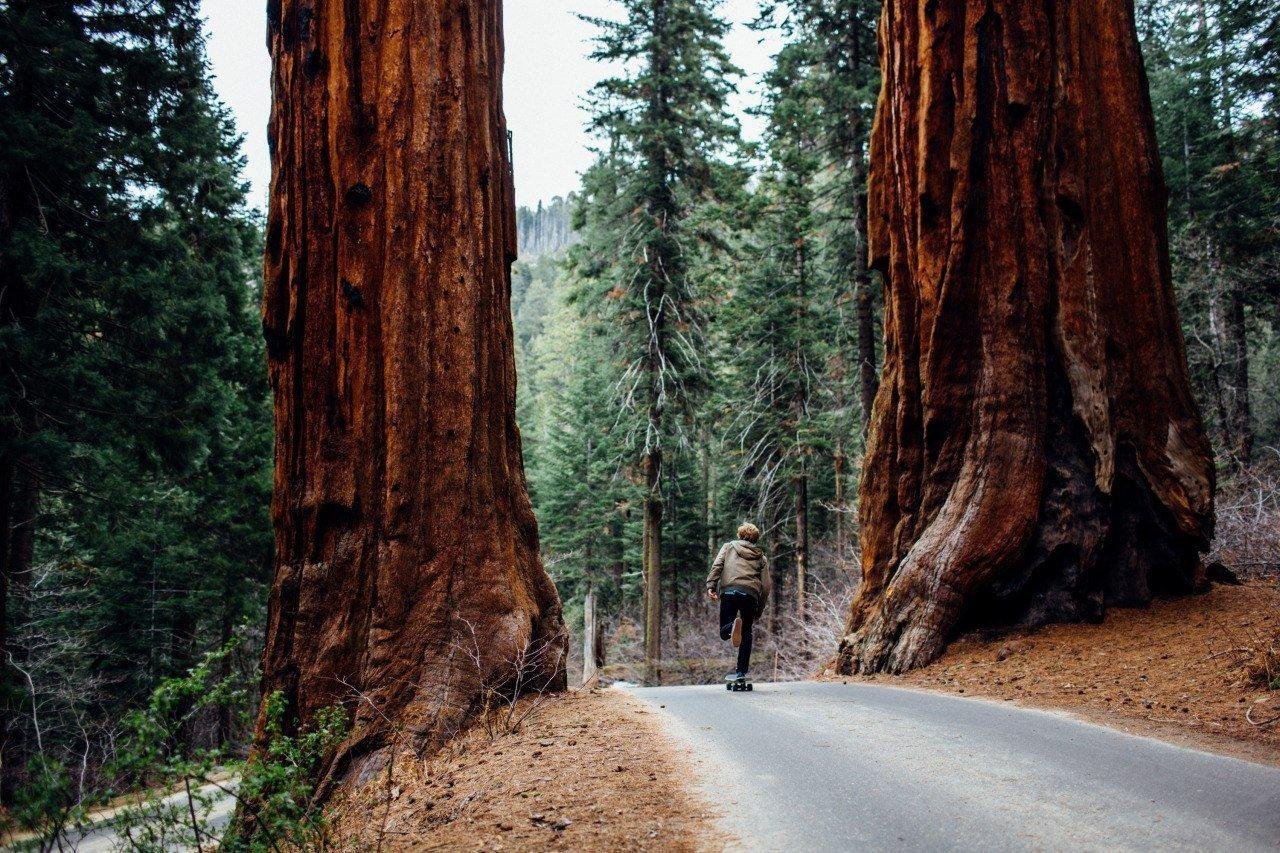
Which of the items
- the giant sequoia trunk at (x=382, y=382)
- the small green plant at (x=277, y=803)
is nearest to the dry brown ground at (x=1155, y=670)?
the giant sequoia trunk at (x=382, y=382)

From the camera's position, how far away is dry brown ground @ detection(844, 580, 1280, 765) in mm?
5191

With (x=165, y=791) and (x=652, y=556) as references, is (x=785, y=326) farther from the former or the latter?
(x=165, y=791)

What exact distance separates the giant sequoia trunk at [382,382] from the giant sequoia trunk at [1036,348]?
5.53 m

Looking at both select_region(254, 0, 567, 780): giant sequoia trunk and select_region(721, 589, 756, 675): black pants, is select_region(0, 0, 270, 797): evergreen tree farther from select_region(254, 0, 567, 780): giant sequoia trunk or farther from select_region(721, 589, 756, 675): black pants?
select_region(721, 589, 756, 675): black pants

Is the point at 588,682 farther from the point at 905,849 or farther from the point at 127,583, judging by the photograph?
the point at 127,583

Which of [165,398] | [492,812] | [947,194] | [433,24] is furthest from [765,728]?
[165,398]

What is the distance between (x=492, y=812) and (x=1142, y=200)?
10329mm

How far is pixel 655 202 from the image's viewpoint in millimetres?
20344

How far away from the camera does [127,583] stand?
18734 mm

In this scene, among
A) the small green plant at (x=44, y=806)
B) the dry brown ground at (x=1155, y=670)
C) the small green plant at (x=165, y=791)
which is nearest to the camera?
the small green plant at (x=44, y=806)

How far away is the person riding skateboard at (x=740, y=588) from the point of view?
9195 mm

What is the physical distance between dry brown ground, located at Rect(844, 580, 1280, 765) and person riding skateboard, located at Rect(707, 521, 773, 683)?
5.31ft

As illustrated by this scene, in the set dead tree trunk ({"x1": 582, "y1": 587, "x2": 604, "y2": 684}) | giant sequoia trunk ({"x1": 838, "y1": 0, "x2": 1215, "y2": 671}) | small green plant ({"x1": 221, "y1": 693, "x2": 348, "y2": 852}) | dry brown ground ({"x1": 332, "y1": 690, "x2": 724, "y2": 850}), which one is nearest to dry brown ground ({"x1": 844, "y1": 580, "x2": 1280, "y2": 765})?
giant sequoia trunk ({"x1": 838, "y1": 0, "x2": 1215, "y2": 671})

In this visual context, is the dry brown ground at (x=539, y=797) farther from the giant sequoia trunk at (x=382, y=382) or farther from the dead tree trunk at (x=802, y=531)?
the dead tree trunk at (x=802, y=531)
